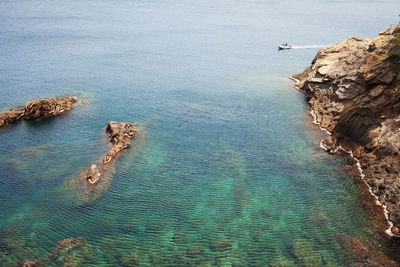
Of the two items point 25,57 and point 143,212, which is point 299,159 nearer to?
point 143,212

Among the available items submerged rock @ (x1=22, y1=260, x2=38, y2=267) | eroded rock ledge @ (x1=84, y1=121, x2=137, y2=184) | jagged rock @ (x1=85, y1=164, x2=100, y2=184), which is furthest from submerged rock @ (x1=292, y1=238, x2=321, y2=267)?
eroded rock ledge @ (x1=84, y1=121, x2=137, y2=184)

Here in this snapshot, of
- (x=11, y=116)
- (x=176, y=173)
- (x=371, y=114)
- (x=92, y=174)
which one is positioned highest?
(x=371, y=114)

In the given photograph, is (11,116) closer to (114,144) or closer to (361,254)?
(114,144)

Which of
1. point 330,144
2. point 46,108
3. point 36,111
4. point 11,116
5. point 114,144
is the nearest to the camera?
point 330,144

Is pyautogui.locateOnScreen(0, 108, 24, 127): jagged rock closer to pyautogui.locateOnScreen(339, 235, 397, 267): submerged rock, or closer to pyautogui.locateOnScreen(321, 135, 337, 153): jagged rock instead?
pyautogui.locateOnScreen(321, 135, 337, 153): jagged rock

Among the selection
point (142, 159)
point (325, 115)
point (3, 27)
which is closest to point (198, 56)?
point (325, 115)

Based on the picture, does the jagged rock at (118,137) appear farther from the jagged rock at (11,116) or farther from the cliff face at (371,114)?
the cliff face at (371,114)

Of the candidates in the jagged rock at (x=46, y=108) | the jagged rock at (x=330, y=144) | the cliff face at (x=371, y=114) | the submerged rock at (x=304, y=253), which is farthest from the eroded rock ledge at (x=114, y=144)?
the cliff face at (x=371, y=114)

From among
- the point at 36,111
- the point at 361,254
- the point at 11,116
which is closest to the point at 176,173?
the point at 361,254
